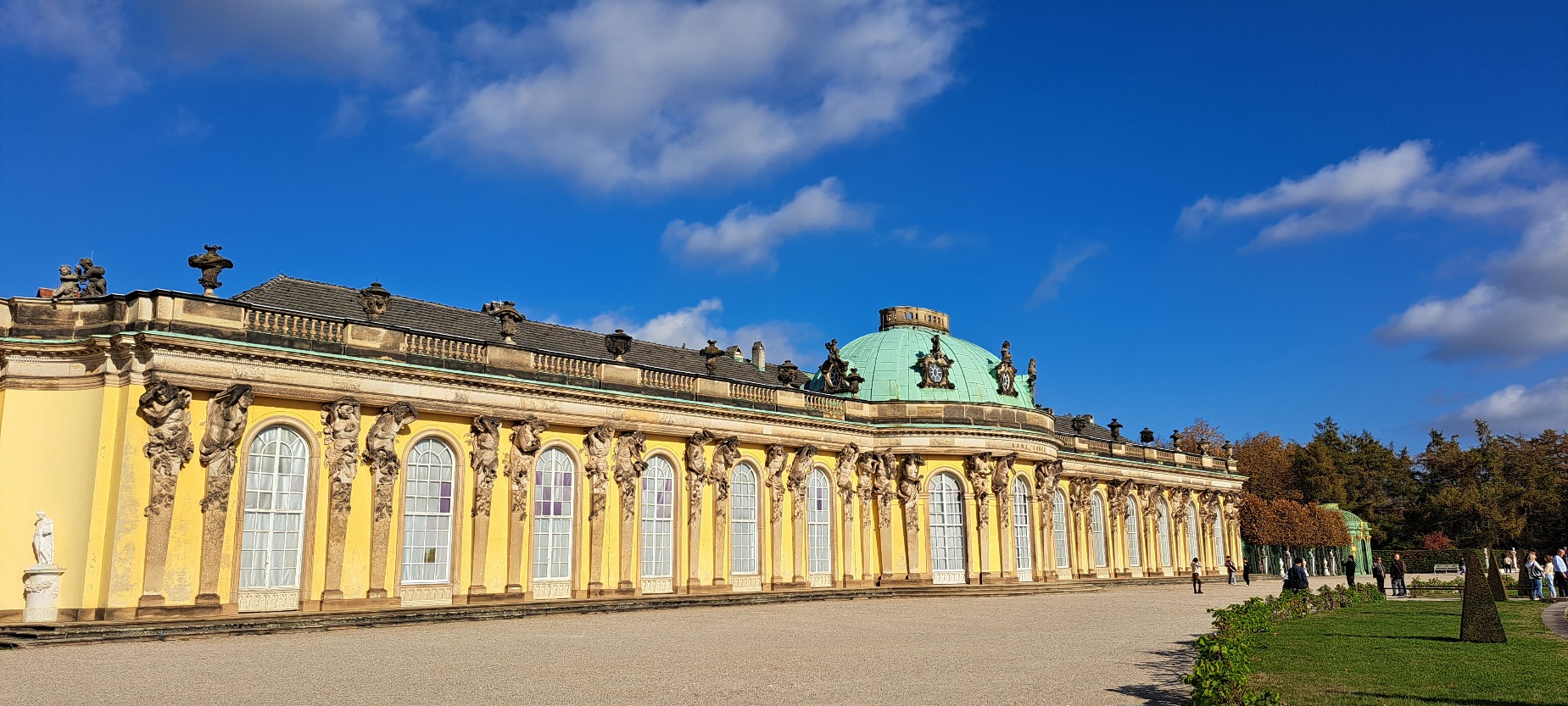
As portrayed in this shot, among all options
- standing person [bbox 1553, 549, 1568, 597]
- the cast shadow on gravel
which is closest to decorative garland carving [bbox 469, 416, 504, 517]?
the cast shadow on gravel

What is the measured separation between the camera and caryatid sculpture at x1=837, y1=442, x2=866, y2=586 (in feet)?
131

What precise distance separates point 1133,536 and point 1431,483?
51292 mm

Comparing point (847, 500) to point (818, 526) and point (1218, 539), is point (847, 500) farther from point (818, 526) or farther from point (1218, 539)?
point (1218, 539)

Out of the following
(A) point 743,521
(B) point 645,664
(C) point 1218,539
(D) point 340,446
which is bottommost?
(B) point 645,664

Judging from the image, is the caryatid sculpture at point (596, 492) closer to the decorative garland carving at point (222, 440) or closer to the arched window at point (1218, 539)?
the decorative garland carving at point (222, 440)

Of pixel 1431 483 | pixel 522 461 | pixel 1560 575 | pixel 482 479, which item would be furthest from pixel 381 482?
pixel 1431 483

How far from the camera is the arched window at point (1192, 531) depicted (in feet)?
199

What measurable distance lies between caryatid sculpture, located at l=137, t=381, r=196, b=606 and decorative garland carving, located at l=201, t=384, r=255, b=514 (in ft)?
1.68

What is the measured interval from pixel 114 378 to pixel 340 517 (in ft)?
19.5

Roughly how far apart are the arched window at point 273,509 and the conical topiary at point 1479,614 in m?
25.4

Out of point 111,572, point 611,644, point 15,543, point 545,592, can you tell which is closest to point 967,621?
point 611,644

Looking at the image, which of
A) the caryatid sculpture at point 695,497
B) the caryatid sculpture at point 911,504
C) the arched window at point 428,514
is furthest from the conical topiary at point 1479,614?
the arched window at point 428,514

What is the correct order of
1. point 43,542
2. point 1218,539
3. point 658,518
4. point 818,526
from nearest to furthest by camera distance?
point 43,542 < point 658,518 < point 818,526 < point 1218,539

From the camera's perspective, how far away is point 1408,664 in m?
15.9
